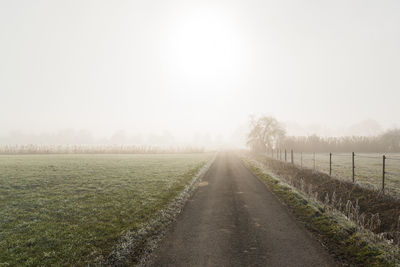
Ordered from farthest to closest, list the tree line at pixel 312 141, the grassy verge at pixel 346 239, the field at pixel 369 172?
the tree line at pixel 312 141 < the field at pixel 369 172 < the grassy verge at pixel 346 239

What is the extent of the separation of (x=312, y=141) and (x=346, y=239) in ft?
204

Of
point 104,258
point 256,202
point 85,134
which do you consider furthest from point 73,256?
point 85,134

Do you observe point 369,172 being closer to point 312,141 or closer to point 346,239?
point 346,239

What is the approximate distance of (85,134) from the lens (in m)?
172

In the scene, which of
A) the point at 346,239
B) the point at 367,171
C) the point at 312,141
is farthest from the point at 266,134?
the point at 346,239

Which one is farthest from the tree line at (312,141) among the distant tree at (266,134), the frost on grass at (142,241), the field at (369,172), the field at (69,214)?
the frost on grass at (142,241)

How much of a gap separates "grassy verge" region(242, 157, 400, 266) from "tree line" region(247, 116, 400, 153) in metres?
50.9

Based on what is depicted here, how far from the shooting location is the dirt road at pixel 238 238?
5.46 metres

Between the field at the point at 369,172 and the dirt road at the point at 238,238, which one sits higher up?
the field at the point at 369,172

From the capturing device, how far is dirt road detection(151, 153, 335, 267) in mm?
5461

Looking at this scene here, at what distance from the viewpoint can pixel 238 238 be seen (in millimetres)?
6719

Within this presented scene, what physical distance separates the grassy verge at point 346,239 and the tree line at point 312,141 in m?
50.9

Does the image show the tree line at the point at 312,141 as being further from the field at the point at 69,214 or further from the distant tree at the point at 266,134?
the field at the point at 69,214

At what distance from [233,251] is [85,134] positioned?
195 m
